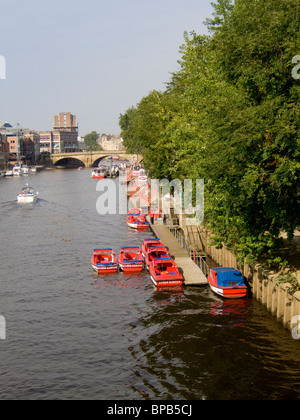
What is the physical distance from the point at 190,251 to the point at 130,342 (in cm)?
1570

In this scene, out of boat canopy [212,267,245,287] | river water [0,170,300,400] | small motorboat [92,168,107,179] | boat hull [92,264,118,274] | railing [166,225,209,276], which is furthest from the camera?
small motorboat [92,168,107,179]

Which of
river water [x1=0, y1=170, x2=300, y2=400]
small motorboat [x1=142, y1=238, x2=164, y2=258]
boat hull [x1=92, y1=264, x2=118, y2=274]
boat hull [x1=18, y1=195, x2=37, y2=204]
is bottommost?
river water [x1=0, y1=170, x2=300, y2=400]

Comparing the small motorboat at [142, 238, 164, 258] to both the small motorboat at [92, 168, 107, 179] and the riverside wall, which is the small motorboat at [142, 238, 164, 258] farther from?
the small motorboat at [92, 168, 107, 179]

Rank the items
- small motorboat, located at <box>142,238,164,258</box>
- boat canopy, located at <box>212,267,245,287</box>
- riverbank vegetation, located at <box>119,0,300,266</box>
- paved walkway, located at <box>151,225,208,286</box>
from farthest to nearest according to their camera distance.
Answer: small motorboat, located at <box>142,238,164,258</box>, paved walkway, located at <box>151,225,208,286</box>, boat canopy, located at <box>212,267,245,287</box>, riverbank vegetation, located at <box>119,0,300,266</box>

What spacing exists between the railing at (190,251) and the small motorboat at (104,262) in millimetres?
6323

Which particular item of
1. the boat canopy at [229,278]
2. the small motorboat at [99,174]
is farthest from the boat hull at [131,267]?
the small motorboat at [99,174]

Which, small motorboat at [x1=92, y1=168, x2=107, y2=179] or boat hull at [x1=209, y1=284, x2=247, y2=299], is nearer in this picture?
boat hull at [x1=209, y1=284, x2=247, y2=299]

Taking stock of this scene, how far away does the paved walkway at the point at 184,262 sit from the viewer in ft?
115

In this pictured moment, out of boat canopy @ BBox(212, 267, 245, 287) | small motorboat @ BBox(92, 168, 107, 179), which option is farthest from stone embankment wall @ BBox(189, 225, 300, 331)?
small motorboat @ BBox(92, 168, 107, 179)

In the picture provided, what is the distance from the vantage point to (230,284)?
31672 mm

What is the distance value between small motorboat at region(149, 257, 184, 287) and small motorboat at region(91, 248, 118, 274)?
3.46 meters

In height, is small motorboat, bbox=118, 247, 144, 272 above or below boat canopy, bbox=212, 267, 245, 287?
below

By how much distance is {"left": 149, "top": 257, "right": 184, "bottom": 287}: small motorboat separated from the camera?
34.5 m
